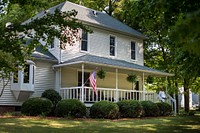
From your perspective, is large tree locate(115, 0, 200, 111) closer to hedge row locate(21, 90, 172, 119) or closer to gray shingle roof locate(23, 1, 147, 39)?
hedge row locate(21, 90, 172, 119)

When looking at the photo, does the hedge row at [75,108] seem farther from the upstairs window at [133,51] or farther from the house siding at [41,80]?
the upstairs window at [133,51]

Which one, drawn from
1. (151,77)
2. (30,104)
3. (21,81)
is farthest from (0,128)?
(151,77)

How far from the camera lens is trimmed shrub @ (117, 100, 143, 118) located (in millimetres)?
17569

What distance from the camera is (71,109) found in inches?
627

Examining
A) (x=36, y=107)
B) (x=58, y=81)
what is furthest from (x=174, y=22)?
(x=58, y=81)

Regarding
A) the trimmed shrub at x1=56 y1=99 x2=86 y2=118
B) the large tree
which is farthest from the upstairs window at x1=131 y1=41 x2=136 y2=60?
the trimmed shrub at x1=56 y1=99 x2=86 y2=118

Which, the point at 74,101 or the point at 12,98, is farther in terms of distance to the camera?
the point at 12,98

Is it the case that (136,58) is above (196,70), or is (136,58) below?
above

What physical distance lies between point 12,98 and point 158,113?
961 centimetres

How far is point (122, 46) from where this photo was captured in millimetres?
24000

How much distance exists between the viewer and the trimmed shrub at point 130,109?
17.6m

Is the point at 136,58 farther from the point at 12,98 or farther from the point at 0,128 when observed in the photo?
the point at 0,128

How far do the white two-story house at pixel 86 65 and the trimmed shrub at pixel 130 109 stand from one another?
4.12ft

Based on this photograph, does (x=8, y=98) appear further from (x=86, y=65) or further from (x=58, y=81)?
(x=86, y=65)
